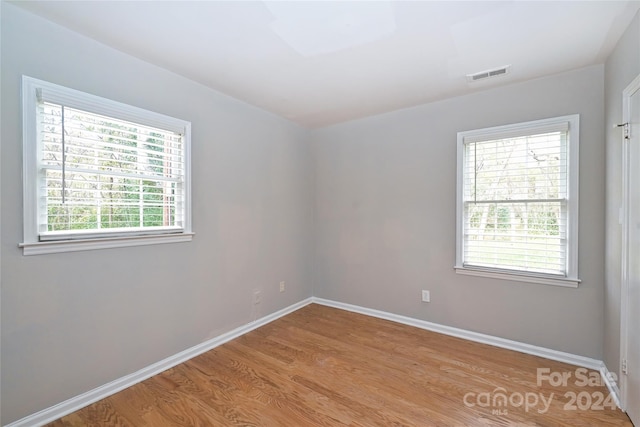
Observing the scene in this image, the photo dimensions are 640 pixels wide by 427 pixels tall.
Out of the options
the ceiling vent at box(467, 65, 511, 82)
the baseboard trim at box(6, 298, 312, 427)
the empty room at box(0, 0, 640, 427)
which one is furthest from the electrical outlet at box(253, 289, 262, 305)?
the ceiling vent at box(467, 65, 511, 82)

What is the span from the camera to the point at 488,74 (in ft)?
8.14

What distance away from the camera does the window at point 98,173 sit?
177 cm

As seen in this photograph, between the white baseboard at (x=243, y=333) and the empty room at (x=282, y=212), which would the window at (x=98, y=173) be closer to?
the empty room at (x=282, y=212)

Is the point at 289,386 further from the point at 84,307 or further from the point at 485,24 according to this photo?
the point at 485,24

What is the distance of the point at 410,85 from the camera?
2707mm

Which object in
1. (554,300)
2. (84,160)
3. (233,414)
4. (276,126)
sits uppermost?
(276,126)

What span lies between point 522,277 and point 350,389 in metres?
1.90

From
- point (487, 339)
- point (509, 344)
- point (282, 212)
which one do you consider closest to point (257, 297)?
point (282, 212)

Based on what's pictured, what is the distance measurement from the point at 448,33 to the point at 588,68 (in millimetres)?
1442

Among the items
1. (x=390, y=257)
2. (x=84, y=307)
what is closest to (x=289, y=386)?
(x=84, y=307)

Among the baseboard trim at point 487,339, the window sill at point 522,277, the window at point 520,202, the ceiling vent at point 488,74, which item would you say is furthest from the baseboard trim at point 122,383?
the ceiling vent at point 488,74

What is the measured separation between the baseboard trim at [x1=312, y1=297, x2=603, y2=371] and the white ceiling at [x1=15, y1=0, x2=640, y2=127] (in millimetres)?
2467

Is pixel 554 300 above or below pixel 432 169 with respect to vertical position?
below

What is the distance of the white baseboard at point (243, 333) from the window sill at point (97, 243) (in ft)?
3.29
